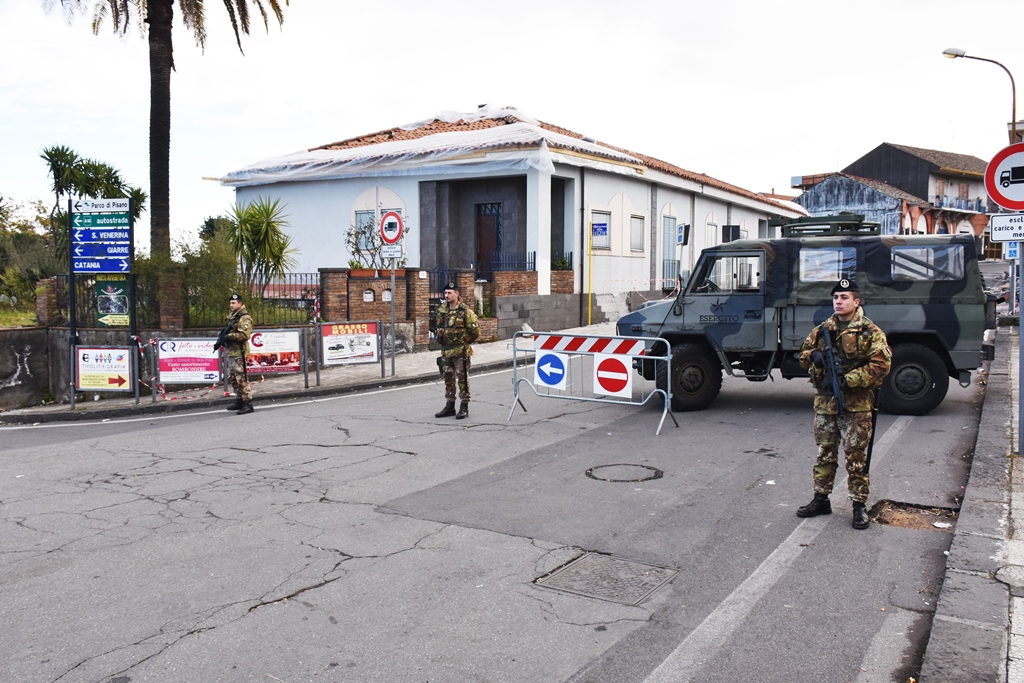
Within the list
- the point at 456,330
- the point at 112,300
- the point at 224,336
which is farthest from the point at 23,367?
the point at 456,330

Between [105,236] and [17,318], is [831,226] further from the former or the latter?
[17,318]

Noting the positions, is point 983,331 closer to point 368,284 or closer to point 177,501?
point 177,501

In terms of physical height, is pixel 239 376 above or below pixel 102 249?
below

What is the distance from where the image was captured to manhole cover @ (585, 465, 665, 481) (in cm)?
796

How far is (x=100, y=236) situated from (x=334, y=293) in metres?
5.12

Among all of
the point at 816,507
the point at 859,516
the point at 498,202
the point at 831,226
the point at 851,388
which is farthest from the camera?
the point at 498,202

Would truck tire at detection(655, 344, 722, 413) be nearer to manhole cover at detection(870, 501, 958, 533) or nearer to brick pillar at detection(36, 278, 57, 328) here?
manhole cover at detection(870, 501, 958, 533)

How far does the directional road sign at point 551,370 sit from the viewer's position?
11.1 meters

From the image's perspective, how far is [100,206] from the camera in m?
14.7

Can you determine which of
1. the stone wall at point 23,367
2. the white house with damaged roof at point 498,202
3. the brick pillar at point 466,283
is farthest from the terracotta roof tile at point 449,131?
the stone wall at point 23,367

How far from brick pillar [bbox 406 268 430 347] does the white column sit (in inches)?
197

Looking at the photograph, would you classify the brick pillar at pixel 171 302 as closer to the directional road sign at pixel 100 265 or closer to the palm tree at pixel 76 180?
the directional road sign at pixel 100 265

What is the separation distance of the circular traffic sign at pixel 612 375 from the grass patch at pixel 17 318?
11.8 m

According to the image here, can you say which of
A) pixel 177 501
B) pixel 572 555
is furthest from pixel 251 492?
pixel 572 555
